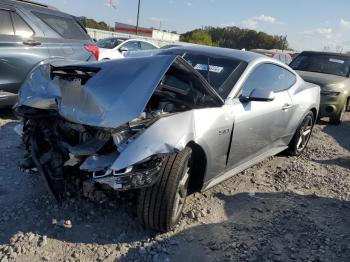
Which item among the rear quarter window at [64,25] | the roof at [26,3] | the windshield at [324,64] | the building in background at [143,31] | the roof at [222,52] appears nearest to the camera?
the roof at [222,52]

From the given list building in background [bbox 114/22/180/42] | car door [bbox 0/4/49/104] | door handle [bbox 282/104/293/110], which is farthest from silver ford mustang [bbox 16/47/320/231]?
building in background [bbox 114/22/180/42]

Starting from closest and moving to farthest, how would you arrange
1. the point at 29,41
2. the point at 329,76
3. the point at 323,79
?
1. the point at 29,41
2. the point at 323,79
3. the point at 329,76

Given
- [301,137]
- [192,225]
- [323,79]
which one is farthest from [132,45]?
[192,225]

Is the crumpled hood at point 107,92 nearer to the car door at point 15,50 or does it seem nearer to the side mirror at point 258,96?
the side mirror at point 258,96

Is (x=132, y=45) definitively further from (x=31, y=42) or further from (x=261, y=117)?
(x=261, y=117)

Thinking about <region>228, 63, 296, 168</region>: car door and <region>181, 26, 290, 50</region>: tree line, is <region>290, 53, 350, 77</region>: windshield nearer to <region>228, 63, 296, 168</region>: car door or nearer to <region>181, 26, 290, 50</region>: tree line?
<region>228, 63, 296, 168</region>: car door

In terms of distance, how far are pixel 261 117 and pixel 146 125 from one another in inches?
65.2

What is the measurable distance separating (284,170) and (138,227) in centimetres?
257

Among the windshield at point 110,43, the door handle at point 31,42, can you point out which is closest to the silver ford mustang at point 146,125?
the door handle at point 31,42

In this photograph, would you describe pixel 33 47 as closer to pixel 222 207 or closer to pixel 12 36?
pixel 12 36

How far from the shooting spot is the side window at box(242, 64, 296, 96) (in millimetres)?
4086

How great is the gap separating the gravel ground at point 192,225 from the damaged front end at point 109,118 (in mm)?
336

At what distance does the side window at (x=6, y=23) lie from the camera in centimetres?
578

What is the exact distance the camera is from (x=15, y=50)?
5746 millimetres
